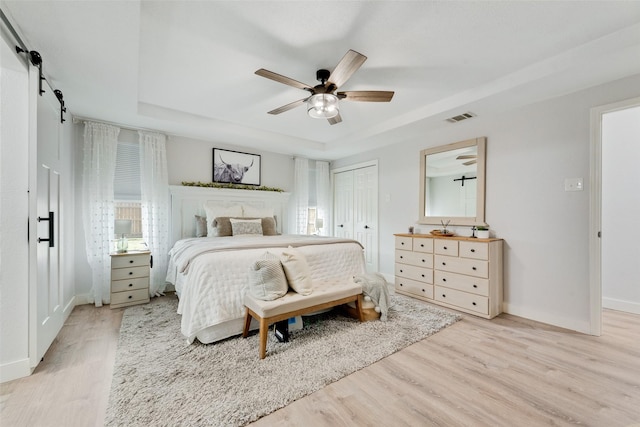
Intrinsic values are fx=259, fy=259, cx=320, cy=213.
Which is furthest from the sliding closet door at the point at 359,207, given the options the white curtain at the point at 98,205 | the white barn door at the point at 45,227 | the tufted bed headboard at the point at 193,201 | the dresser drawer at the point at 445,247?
the white barn door at the point at 45,227

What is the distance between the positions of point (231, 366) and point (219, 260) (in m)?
0.86

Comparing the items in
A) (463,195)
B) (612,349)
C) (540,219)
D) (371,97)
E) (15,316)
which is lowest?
(612,349)

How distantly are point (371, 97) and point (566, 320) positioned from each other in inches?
119

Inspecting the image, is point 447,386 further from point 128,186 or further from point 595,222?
point 128,186

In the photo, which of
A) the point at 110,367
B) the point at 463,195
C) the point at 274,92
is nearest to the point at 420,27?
the point at 274,92

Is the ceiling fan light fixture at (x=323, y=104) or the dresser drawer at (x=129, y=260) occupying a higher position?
the ceiling fan light fixture at (x=323, y=104)

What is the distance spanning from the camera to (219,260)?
233 centimetres

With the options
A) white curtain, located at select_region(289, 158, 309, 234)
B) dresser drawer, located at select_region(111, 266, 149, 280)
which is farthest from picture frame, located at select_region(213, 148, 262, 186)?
dresser drawer, located at select_region(111, 266, 149, 280)

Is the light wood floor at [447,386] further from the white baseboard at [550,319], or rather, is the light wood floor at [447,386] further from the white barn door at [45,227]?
the white barn door at [45,227]

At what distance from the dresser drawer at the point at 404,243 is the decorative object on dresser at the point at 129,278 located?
11.3 feet

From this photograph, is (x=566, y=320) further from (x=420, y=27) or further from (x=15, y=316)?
(x=15, y=316)

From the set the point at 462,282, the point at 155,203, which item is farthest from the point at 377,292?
the point at 155,203

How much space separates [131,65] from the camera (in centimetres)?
219

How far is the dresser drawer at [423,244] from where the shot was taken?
11.4 feet
